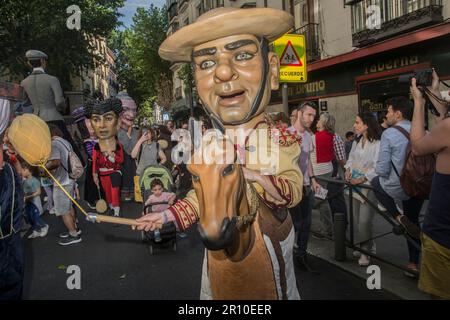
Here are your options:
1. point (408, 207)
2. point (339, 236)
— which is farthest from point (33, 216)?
point (408, 207)

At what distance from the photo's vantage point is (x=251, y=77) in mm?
1964

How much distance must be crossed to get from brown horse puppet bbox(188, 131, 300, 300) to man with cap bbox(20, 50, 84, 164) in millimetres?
3405

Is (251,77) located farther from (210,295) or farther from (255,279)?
(210,295)

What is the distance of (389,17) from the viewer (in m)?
10.1

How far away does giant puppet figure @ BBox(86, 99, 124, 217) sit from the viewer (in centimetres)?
468

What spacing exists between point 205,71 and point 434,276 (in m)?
1.75

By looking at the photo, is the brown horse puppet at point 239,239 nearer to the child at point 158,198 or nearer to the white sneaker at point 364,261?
the white sneaker at point 364,261

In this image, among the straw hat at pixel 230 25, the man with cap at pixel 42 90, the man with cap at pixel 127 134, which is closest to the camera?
the straw hat at pixel 230 25

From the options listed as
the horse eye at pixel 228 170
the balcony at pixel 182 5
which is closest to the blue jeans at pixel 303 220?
the horse eye at pixel 228 170

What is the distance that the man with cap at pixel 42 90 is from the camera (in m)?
4.36

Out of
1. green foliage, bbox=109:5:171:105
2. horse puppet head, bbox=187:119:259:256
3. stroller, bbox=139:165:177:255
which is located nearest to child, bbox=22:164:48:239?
stroller, bbox=139:165:177:255

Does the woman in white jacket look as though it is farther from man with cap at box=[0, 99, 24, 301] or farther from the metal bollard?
man with cap at box=[0, 99, 24, 301]

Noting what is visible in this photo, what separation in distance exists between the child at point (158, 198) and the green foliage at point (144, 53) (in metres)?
13.9

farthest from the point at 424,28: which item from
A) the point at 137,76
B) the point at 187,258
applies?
the point at 137,76
